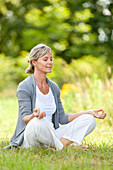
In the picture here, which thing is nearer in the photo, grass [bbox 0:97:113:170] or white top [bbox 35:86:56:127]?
grass [bbox 0:97:113:170]

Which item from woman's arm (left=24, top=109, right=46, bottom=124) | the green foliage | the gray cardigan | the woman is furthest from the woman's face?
the green foliage

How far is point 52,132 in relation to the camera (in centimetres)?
314

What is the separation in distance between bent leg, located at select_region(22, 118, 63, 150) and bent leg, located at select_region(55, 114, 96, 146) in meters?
0.26

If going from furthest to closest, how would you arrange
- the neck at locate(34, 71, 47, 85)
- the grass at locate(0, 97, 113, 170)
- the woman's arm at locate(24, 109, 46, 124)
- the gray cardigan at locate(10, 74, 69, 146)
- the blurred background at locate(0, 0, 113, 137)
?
the blurred background at locate(0, 0, 113, 137), the neck at locate(34, 71, 47, 85), the gray cardigan at locate(10, 74, 69, 146), the woman's arm at locate(24, 109, 46, 124), the grass at locate(0, 97, 113, 170)

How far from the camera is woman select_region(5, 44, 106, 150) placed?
314 cm

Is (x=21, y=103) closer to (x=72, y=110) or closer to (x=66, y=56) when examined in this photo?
(x=72, y=110)

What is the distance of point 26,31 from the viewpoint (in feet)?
62.4

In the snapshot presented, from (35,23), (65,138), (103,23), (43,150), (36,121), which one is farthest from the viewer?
(103,23)

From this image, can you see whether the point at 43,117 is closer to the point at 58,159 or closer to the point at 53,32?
the point at 58,159

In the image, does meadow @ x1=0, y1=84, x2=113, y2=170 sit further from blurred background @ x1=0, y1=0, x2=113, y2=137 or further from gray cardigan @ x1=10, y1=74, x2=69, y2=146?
Result: blurred background @ x1=0, y1=0, x2=113, y2=137

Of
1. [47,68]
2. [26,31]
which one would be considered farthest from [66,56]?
[47,68]

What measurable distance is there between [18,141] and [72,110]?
3.25m

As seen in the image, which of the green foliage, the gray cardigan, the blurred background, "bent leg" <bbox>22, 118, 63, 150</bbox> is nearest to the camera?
"bent leg" <bbox>22, 118, 63, 150</bbox>

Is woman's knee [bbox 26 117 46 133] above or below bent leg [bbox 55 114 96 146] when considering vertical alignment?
above
